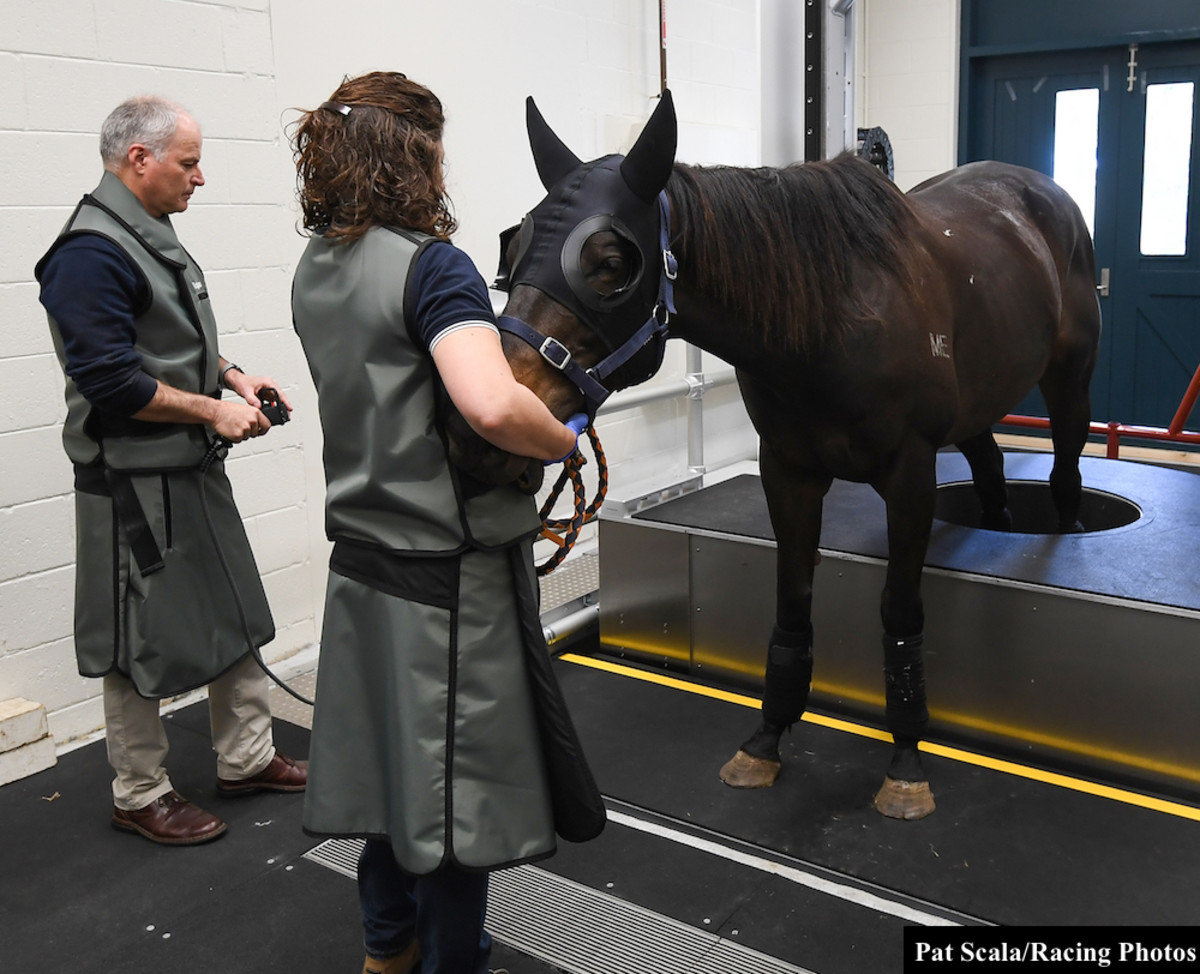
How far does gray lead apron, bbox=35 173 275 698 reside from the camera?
2293mm

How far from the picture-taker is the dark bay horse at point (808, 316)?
1.68 m

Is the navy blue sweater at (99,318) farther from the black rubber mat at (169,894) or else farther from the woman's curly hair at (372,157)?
the black rubber mat at (169,894)

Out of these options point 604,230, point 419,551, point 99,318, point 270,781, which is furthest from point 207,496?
point 604,230

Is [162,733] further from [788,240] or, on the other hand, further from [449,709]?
[788,240]

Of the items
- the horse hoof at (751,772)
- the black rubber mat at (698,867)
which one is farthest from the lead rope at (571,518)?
the horse hoof at (751,772)

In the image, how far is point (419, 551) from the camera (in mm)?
1494

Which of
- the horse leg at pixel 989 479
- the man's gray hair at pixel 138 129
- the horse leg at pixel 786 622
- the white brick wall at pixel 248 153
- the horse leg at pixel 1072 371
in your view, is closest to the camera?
the man's gray hair at pixel 138 129

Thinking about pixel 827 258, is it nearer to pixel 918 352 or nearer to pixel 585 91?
pixel 918 352

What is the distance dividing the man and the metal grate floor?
581 millimetres

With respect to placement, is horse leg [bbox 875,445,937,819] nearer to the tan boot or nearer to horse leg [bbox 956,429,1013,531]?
horse leg [bbox 956,429,1013,531]

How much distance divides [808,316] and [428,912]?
50.6 inches

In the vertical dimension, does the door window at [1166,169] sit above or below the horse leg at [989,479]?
above

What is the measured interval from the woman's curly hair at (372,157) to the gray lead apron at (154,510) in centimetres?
98

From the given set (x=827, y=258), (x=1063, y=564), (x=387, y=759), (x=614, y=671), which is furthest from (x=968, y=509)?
(x=387, y=759)
